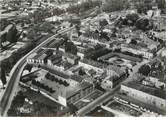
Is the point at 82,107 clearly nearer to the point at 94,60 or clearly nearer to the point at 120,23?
the point at 94,60

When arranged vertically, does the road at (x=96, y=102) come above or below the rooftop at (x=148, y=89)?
below

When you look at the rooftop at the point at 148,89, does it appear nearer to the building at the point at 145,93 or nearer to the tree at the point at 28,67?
the building at the point at 145,93

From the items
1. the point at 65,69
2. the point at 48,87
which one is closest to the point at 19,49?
the point at 65,69

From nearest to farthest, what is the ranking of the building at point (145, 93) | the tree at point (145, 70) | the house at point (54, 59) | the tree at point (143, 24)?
the building at point (145, 93) < the tree at point (145, 70) < the house at point (54, 59) < the tree at point (143, 24)

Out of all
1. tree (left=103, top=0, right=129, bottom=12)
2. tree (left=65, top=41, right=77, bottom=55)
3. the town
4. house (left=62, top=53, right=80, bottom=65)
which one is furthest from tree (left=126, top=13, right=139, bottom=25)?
house (left=62, top=53, right=80, bottom=65)

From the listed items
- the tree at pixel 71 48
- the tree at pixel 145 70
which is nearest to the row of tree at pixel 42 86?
the tree at pixel 71 48

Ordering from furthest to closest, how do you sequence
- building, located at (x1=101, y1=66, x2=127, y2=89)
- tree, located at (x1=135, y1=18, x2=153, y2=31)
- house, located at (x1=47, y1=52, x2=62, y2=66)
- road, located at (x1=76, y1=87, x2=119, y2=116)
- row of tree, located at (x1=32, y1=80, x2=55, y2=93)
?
tree, located at (x1=135, y1=18, x2=153, y2=31) < house, located at (x1=47, y1=52, x2=62, y2=66) < building, located at (x1=101, y1=66, x2=127, y2=89) < row of tree, located at (x1=32, y1=80, x2=55, y2=93) < road, located at (x1=76, y1=87, x2=119, y2=116)

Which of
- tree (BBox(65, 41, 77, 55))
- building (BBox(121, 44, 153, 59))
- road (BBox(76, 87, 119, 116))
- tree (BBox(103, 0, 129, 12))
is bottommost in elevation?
road (BBox(76, 87, 119, 116))

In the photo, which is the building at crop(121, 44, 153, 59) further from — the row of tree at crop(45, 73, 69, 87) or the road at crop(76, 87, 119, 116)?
the row of tree at crop(45, 73, 69, 87)

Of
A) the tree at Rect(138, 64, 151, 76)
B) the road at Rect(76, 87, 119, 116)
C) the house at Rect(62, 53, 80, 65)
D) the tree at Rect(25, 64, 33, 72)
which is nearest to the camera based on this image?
the road at Rect(76, 87, 119, 116)

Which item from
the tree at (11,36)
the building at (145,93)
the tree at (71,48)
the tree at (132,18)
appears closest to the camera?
the building at (145,93)
